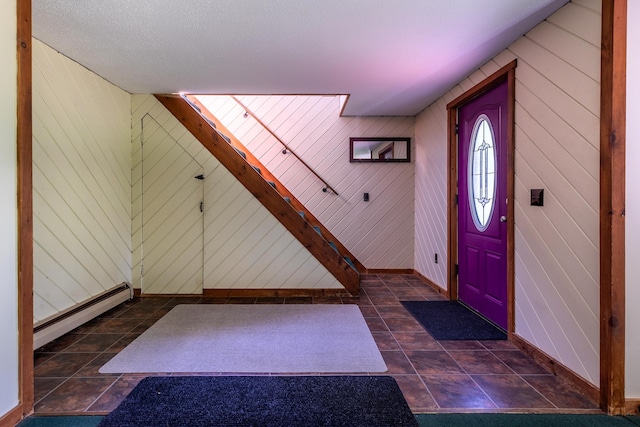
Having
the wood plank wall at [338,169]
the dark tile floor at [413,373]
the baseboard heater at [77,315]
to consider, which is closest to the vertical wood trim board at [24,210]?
the dark tile floor at [413,373]

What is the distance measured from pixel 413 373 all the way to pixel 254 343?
46.9 inches

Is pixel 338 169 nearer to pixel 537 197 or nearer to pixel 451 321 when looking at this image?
pixel 451 321

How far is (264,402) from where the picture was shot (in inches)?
65.9

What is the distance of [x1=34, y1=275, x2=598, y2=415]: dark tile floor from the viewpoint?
1684mm

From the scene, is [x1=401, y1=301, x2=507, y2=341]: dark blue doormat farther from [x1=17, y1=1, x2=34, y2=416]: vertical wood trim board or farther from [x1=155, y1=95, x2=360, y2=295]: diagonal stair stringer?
[x1=17, y1=1, x2=34, y2=416]: vertical wood trim board

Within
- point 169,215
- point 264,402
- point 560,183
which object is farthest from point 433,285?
point 169,215

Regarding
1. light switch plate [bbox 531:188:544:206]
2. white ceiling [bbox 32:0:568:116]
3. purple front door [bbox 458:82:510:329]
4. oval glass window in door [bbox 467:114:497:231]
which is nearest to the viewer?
white ceiling [bbox 32:0:568:116]

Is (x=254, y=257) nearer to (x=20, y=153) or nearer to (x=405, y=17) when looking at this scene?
(x=20, y=153)

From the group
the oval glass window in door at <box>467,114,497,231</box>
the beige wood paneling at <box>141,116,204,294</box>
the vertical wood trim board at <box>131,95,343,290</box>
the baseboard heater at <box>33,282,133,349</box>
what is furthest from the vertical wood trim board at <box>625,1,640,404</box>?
the baseboard heater at <box>33,282,133,349</box>

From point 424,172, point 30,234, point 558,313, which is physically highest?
point 424,172

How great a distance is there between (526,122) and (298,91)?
225cm

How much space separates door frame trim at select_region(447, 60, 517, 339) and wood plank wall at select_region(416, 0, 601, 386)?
48 mm

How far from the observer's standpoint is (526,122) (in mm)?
2277

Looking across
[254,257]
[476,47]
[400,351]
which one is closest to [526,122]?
[476,47]
